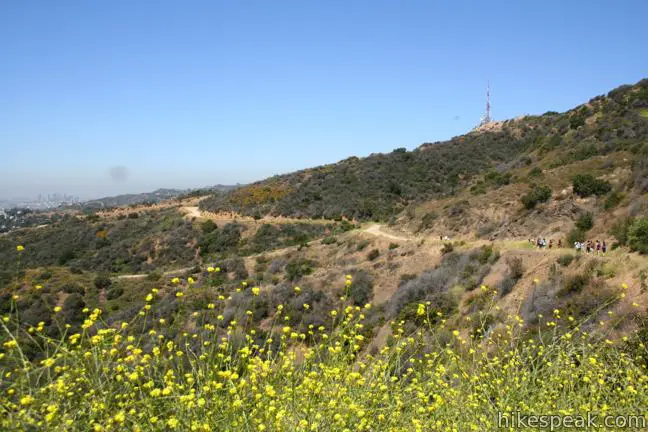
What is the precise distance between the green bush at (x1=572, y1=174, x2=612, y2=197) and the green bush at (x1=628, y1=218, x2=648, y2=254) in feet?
29.5

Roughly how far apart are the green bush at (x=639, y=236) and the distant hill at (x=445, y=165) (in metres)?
17.2

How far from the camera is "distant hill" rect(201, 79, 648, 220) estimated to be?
36125 mm

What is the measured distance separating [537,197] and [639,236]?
11.2 metres

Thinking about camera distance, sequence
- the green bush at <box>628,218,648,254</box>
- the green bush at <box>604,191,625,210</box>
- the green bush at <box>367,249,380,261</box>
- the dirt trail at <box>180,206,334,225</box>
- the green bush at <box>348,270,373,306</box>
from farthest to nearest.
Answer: the dirt trail at <box>180,206,334,225</box> → the green bush at <box>367,249,380,261</box> → the green bush at <box>348,270,373,306</box> → the green bush at <box>604,191,625,210</box> → the green bush at <box>628,218,648,254</box>

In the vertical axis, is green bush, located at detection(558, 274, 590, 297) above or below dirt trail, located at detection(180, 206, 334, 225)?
below

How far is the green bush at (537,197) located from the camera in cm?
2566

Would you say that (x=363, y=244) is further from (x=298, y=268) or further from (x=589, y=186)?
(x=589, y=186)

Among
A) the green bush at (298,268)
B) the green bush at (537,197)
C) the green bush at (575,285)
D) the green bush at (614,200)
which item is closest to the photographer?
the green bush at (575,285)

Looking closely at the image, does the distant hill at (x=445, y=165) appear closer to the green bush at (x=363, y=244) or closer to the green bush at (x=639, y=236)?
the green bush at (x=363, y=244)

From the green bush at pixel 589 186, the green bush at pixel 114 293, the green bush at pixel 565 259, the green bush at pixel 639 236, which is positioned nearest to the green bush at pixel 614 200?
the green bush at pixel 589 186

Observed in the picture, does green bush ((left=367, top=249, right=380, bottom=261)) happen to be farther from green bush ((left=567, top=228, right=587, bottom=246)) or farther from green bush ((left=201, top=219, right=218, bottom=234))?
green bush ((left=201, top=219, right=218, bottom=234))

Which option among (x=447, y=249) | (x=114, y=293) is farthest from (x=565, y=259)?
(x=114, y=293)

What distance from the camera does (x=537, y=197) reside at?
2567 cm

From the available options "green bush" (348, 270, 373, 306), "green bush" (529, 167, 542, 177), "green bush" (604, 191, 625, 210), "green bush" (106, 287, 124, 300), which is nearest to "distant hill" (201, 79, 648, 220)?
"green bush" (529, 167, 542, 177)
